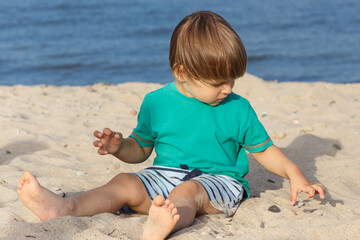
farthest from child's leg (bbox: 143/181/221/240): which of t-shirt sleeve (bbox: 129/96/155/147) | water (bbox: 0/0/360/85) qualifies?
water (bbox: 0/0/360/85)

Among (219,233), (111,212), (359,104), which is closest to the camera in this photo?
(219,233)

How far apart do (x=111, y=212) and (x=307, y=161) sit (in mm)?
2082

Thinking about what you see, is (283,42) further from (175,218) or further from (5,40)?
(175,218)

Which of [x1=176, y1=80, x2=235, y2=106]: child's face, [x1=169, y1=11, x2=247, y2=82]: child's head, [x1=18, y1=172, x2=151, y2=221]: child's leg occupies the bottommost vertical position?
[x1=18, y1=172, x2=151, y2=221]: child's leg

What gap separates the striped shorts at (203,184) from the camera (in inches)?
112

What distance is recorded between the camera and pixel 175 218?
230 cm

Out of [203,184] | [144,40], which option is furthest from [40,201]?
[144,40]

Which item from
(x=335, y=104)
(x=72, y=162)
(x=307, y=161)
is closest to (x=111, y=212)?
(x=72, y=162)

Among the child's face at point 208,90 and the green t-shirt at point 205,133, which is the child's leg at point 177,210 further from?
the child's face at point 208,90

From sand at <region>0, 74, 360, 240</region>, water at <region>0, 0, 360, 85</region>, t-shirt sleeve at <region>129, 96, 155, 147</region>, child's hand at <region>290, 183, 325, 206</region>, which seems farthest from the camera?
water at <region>0, 0, 360, 85</region>

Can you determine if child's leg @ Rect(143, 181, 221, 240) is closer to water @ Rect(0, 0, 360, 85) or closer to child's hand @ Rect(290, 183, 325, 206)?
child's hand @ Rect(290, 183, 325, 206)

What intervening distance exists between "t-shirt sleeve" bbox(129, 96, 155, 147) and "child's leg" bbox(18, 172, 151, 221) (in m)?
0.39

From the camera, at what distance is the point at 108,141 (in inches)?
114

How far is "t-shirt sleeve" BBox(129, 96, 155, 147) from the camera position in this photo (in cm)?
317
